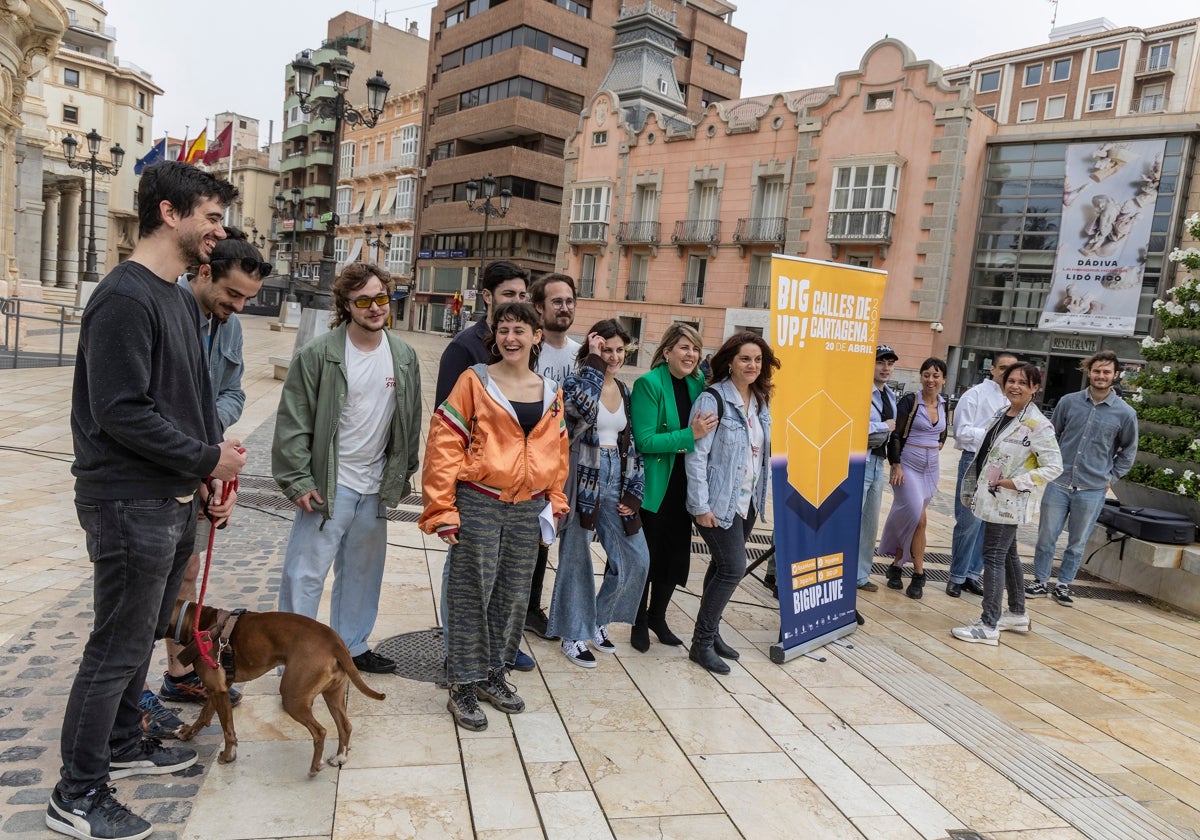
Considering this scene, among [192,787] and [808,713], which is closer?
[192,787]

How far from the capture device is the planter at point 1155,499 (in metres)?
6.89

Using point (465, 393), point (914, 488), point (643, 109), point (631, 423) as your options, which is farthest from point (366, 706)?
point (643, 109)

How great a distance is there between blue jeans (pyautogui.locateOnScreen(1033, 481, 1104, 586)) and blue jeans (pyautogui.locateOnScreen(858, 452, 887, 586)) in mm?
1657

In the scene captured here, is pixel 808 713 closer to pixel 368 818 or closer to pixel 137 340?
pixel 368 818

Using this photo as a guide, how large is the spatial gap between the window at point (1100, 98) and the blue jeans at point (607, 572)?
5247cm

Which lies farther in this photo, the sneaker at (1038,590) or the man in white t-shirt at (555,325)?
the sneaker at (1038,590)

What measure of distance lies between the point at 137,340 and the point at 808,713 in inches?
134

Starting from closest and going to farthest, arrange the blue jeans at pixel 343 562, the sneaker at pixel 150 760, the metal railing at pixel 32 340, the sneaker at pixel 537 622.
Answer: the sneaker at pixel 150 760
the blue jeans at pixel 343 562
the sneaker at pixel 537 622
the metal railing at pixel 32 340

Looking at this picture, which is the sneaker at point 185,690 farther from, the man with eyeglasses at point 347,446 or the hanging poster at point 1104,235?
the hanging poster at point 1104,235

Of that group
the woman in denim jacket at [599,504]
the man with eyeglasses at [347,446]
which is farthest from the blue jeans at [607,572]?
the man with eyeglasses at [347,446]

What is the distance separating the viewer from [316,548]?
3531mm

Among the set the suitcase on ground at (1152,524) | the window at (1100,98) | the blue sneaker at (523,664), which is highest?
the window at (1100,98)

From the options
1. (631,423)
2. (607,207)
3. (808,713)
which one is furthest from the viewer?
(607,207)

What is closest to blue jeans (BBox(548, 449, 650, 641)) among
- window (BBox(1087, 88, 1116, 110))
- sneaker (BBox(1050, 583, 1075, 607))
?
sneaker (BBox(1050, 583, 1075, 607))
